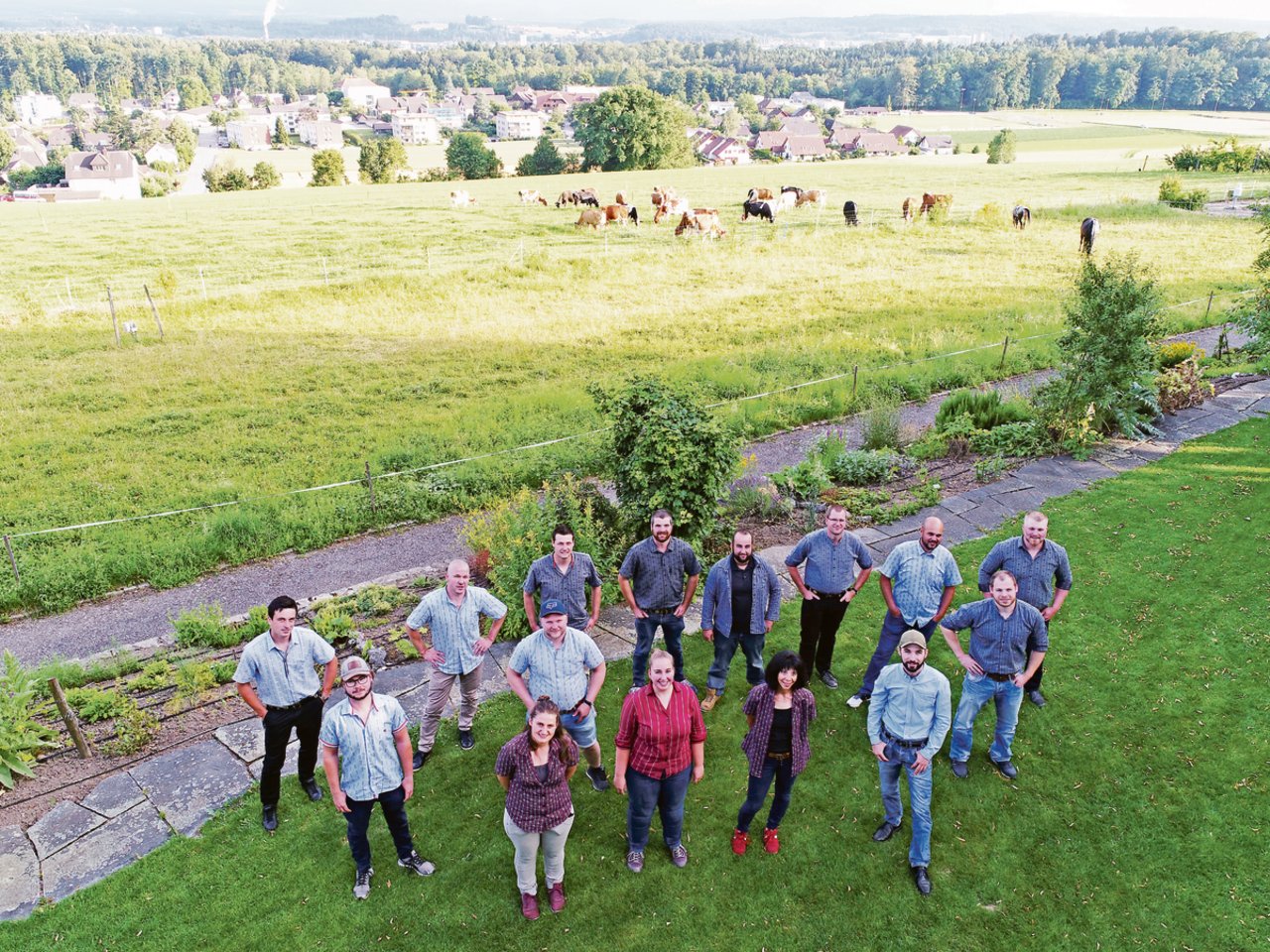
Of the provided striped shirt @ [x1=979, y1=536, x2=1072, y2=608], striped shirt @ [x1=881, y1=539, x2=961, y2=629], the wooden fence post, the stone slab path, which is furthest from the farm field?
striped shirt @ [x1=979, y1=536, x2=1072, y2=608]

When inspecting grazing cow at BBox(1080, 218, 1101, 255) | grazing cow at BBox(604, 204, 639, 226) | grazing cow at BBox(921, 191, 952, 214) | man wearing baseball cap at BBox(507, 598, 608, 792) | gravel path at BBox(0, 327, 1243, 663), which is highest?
grazing cow at BBox(921, 191, 952, 214)

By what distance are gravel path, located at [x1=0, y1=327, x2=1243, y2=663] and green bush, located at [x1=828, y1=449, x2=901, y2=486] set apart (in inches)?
48.0

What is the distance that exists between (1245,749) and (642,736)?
16.6ft

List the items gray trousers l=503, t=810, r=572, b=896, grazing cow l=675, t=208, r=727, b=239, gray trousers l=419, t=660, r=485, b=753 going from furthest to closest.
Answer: grazing cow l=675, t=208, r=727, b=239, gray trousers l=419, t=660, r=485, b=753, gray trousers l=503, t=810, r=572, b=896

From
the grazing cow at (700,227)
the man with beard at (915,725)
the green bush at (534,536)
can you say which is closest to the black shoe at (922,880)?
the man with beard at (915,725)

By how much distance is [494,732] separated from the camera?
6.92 meters

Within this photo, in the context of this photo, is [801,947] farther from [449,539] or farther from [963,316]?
[963,316]

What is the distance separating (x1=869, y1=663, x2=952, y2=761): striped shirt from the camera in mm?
5273

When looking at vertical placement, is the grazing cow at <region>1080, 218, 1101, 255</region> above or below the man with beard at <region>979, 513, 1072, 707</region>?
above

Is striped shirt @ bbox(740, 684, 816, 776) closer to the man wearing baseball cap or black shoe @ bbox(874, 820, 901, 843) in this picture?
black shoe @ bbox(874, 820, 901, 843)

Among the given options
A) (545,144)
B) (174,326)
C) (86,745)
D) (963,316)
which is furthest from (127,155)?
(86,745)

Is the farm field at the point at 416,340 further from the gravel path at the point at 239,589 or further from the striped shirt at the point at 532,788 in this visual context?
the striped shirt at the point at 532,788

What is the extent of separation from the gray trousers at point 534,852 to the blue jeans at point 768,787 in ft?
4.01

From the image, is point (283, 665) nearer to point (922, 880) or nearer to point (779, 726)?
point (779, 726)
